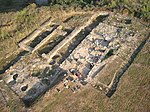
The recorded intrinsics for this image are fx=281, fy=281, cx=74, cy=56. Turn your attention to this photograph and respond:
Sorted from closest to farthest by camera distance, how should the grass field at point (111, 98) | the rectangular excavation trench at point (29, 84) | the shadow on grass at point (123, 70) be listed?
the grass field at point (111, 98), the shadow on grass at point (123, 70), the rectangular excavation trench at point (29, 84)

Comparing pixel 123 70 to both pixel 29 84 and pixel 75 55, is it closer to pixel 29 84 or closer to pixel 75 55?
pixel 75 55

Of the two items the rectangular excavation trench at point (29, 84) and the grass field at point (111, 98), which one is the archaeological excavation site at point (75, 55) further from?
the grass field at point (111, 98)

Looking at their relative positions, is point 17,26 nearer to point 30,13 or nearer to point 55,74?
point 30,13

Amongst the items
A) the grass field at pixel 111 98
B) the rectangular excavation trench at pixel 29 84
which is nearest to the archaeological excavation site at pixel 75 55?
the rectangular excavation trench at pixel 29 84

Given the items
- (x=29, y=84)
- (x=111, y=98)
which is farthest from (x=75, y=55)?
(x=111, y=98)

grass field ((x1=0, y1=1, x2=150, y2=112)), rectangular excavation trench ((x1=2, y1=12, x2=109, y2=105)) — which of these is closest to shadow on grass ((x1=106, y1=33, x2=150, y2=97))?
grass field ((x1=0, y1=1, x2=150, y2=112))

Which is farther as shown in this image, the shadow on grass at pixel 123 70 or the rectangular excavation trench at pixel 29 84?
the rectangular excavation trench at pixel 29 84

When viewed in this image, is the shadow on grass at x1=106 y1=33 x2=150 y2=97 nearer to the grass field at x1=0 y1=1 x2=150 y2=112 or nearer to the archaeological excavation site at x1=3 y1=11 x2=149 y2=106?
the archaeological excavation site at x1=3 y1=11 x2=149 y2=106

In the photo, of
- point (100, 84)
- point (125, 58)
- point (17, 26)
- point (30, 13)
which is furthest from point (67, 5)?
point (100, 84)
